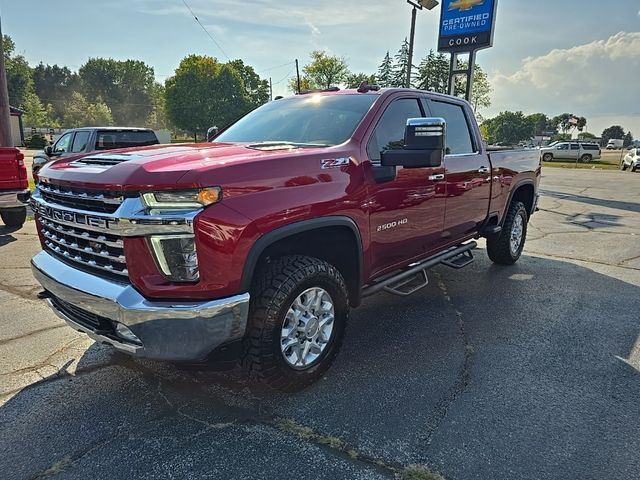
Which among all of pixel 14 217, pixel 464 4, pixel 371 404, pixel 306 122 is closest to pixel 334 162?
pixel 306 122

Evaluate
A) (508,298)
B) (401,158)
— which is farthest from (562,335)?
(401,158)

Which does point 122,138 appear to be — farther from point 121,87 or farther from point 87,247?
point 121,87

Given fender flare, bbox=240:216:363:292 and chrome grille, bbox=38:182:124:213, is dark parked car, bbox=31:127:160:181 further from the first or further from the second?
fender flare, bbox=240:216:363:292

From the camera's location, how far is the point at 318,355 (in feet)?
10.1

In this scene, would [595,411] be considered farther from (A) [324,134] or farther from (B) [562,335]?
(A) [324,134]

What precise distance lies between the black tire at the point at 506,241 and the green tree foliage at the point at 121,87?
129 meters

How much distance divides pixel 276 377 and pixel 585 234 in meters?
7.67

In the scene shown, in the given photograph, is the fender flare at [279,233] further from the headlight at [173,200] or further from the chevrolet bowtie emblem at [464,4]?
the chevrolet bowtie emblem at [464,4]

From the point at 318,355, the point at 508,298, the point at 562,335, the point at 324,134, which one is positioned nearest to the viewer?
the point at 318,355

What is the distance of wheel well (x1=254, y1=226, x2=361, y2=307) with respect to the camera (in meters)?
2.95

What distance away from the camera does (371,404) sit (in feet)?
9.49

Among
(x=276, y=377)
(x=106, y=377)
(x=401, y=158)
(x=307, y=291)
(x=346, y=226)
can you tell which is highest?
(x=401, y=158)

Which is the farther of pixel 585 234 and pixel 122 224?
pixel 585 234

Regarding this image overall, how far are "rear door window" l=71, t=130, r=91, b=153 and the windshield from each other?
8019 mm
